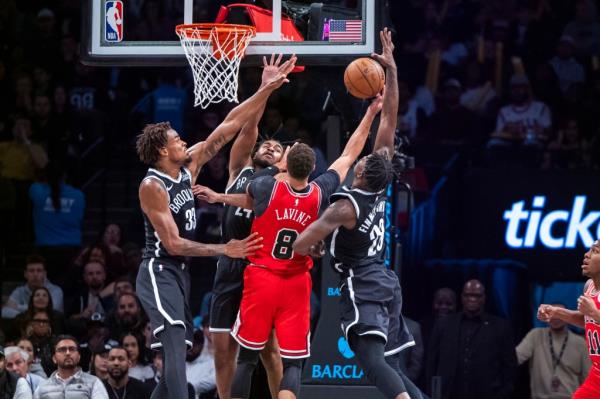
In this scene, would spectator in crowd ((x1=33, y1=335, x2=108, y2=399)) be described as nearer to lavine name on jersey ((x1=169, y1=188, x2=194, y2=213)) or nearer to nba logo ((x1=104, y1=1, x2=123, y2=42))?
nba logo ((x1=104, y1=1, x2=123, y2=42))

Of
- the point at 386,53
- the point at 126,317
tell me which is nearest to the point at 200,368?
the point at 126,317

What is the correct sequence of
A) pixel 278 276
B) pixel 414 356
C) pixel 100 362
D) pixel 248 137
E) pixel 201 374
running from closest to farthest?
pixel 278 276 < pixel 248 137 < pixel 100 362 < pixel 201 374 < pixel 414 356

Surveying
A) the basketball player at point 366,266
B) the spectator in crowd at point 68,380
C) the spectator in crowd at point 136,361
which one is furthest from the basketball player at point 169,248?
the spectator in crowd at point 136,361

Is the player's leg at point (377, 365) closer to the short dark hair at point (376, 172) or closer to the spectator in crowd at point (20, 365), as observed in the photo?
the short dark hair at point (376, 172)

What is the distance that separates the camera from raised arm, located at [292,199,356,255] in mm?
10070

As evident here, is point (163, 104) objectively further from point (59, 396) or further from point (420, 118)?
point (59, 396)

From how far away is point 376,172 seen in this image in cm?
1024

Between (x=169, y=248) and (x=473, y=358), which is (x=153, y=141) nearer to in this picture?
(x=169, y=248)

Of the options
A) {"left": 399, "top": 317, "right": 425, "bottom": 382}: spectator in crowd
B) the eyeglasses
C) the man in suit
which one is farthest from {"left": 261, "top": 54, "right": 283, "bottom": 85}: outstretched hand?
the man in suit

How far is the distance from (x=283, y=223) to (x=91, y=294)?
5.15 meters

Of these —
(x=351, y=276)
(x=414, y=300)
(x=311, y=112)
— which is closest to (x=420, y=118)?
(x=311, y=112)

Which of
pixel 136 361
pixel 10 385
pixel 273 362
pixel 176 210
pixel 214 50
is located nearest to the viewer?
pixel 176 210

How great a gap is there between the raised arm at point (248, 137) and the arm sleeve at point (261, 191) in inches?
23.5

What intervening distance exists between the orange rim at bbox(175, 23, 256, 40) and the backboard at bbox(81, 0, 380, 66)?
12cm
